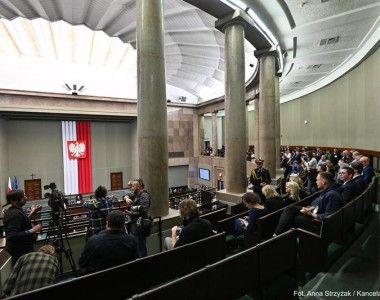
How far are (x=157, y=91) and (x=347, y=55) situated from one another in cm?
1329

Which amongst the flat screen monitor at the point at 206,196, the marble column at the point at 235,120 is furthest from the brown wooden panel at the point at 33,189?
the marble column at the point at 235,120

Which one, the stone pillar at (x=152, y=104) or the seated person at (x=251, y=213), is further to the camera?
the stone pillar at (x=152, y=104)

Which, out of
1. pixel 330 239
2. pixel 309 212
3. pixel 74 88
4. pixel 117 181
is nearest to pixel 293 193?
pixel 309 212

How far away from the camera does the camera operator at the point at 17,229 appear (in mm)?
3396

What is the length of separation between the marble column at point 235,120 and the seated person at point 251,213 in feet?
11.5

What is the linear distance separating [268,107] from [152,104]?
768 cm

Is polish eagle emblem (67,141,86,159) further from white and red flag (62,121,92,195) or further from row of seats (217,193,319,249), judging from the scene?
row of seats (217,193,319,249)

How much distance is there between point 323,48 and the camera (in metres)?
12.7

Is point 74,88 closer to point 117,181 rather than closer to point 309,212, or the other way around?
point 117,181

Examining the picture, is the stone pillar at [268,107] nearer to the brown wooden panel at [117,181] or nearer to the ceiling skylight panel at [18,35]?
the brown wooden panel at [117,181]

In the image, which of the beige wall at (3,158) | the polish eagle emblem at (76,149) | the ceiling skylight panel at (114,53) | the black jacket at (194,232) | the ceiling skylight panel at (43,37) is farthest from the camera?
the ceiling skylight panel at (114,53)

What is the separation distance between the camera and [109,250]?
2621 millimetres

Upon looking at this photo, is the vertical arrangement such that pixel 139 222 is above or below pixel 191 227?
below

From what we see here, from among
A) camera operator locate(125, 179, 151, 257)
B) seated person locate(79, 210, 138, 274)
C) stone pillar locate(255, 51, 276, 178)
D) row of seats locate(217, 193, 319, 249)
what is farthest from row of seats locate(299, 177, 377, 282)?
stone pillar locate(255, 51, 276, 178)
